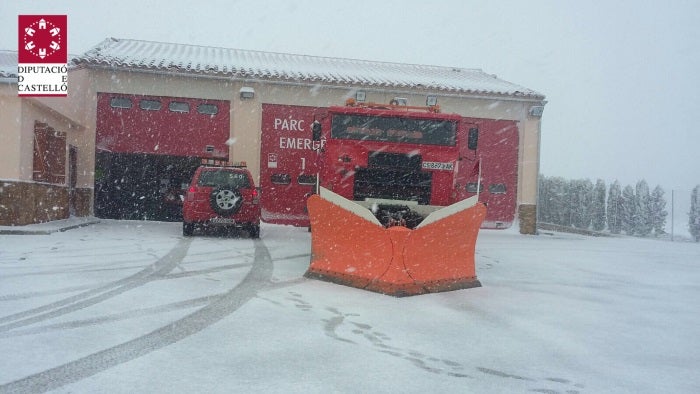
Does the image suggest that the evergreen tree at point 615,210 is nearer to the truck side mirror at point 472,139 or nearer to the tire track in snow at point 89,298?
the truck side mirror at point 472,139

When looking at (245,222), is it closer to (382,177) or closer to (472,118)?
(382,177)

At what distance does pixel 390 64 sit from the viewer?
26438 mm

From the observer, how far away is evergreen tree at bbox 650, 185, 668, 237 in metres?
25.9

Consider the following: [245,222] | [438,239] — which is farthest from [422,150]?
[245,222]

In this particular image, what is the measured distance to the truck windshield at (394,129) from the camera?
10109 mm

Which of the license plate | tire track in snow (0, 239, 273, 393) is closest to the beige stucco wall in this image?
the license plate

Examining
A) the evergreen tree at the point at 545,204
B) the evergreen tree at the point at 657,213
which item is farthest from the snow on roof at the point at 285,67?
the evergreen tree at the point at 657,213

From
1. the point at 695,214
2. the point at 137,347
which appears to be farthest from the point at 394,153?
the point at 695,214

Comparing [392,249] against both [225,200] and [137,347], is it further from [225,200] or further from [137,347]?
[225,200]

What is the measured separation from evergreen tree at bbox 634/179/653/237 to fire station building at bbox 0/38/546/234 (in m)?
8.73

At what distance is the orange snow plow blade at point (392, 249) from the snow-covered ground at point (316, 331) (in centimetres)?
22

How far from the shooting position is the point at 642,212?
26.2 metres

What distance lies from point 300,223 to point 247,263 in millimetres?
9370

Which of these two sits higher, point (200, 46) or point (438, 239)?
point (200, 46)
